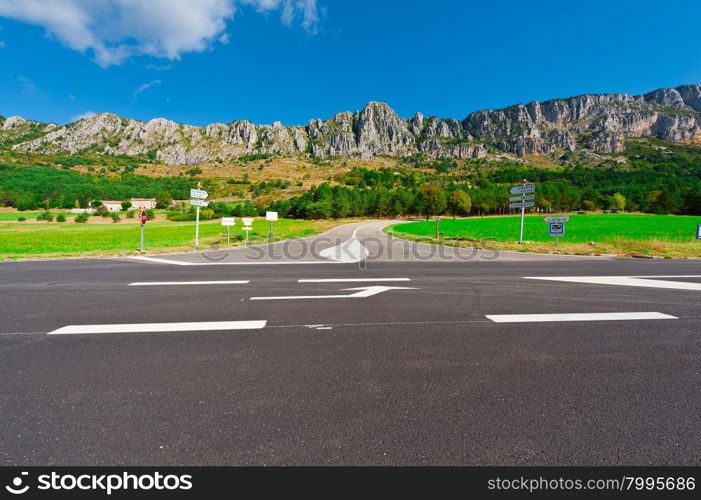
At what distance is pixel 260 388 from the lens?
3008 millimetres

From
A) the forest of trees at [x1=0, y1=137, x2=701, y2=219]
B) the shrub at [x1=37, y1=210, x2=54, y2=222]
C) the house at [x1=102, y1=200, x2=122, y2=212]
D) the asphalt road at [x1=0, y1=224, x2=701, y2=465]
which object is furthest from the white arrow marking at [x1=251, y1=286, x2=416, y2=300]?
the house at [x1=102, y1=200, x2=122, y2=212]

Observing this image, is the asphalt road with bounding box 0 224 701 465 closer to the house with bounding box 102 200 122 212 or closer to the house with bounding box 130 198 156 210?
the house with bounding box 102 200 122 212

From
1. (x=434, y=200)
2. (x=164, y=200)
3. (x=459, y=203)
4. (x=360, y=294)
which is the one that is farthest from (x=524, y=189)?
(x=164, y=200)

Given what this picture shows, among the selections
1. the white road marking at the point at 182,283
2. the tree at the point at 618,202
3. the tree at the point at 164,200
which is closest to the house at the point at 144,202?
the tree at the point at 164,200

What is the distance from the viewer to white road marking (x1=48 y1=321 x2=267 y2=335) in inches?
183

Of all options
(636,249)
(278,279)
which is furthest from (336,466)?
(636,249)

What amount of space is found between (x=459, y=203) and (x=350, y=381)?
105619 millimetres

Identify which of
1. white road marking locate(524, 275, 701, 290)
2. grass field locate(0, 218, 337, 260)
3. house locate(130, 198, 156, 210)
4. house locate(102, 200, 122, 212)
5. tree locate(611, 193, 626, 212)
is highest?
tree locate(611, 193, 626, 212)

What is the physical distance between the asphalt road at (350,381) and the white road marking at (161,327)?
5 centimetres

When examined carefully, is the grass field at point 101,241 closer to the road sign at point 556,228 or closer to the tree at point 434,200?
the road sign at point 556,228

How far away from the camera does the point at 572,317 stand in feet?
17.3

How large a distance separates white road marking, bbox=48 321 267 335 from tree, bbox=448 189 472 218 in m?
104
